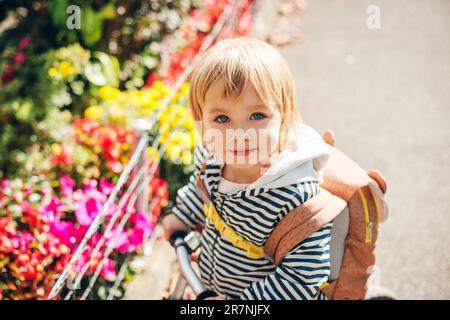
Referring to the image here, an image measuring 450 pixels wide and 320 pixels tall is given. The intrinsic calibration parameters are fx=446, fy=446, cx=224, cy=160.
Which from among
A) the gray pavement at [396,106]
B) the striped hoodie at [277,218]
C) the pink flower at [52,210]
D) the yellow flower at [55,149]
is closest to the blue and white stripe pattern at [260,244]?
the striped hoodie at [277,218]

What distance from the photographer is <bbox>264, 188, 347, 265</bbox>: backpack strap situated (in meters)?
1.51

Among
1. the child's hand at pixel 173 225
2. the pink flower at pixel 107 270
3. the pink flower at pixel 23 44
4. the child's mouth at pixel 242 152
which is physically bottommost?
the pink flower at pixel 107 270

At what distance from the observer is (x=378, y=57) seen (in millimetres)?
5289

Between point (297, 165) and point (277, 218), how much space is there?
202 mm

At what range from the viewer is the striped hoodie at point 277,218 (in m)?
1.54

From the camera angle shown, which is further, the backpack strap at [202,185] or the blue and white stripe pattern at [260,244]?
the backpack strap at [202,185]

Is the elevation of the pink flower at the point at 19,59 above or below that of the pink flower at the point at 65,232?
above

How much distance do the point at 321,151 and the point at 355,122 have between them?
2971mm

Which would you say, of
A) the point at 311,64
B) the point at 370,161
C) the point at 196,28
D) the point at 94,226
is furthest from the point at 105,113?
the point at 311,64

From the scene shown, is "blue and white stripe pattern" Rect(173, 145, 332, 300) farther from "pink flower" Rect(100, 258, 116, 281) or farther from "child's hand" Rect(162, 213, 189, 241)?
"pink flower" Rect(100, 258, 116, 281)

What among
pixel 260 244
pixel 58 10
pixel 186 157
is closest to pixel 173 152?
pixel 186 157

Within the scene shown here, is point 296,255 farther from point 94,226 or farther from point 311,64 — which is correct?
point 311,64

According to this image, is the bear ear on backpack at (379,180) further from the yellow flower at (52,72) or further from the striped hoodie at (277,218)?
the yellow flower at (52,72)

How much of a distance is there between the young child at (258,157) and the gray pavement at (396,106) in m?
1.57
